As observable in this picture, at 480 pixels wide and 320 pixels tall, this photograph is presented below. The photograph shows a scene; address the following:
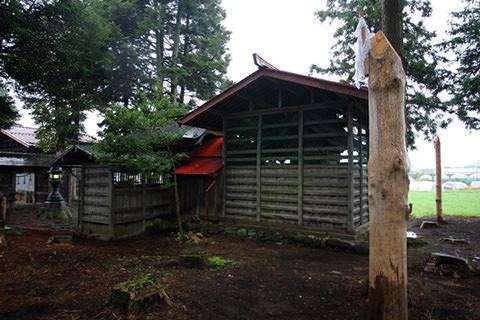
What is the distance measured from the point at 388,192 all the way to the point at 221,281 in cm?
355

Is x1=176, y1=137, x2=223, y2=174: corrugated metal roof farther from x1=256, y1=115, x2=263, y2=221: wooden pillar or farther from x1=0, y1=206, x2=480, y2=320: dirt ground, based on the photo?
x1=0, y1=206, x2=480, y2=320: dirt ground

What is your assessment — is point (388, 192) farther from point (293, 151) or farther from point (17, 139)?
point (17, 139)

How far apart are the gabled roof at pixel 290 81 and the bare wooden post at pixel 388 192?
3932mm

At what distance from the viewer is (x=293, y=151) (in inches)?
345

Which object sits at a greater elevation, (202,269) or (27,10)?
(27,10)

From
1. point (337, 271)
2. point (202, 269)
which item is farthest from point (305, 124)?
point (202, 269)

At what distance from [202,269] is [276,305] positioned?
2.12 meters

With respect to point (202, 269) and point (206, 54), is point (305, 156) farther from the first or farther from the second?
point (206, 54)

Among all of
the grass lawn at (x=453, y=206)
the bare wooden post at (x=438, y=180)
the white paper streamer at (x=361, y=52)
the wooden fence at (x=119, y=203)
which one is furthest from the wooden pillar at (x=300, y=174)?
the grass lawn at (x=453, y=206)

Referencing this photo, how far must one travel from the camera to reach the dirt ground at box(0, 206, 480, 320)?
12.9 ft

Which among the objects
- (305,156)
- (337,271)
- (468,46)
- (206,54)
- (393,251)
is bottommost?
(337,271)

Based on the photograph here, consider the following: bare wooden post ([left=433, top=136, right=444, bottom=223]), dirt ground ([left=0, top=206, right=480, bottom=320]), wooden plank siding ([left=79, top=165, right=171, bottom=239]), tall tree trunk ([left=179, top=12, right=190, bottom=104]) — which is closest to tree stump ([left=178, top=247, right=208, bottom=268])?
dirt ground ([left=0, top=206, right=480, bottom=320])

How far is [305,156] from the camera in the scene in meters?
8.58

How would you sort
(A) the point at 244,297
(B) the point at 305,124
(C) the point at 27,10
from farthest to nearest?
(C) the point at 27,10 < (B) the point at 305,124 < (A) the point at 244,297
